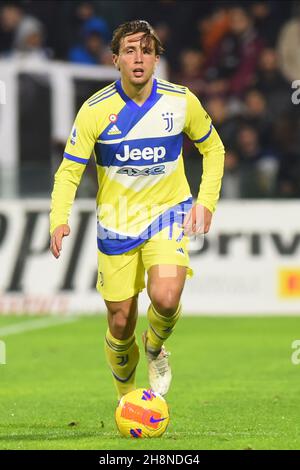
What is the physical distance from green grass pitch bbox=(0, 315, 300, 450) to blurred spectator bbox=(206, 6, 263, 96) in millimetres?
3860

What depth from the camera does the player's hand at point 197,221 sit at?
715 cm

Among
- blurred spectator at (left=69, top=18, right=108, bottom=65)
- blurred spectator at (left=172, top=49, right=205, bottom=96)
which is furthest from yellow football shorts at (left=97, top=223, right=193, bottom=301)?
blurred spectator at (left=69, top=18, right=108, bottom=65)

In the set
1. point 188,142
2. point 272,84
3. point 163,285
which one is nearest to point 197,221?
point 163,285

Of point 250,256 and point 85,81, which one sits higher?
point 85,81

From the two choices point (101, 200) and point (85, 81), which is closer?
point (101, 200)

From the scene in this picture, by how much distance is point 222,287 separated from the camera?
14.8 meters

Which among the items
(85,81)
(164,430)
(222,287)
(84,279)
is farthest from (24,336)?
(164,430)

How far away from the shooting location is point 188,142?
636 inches

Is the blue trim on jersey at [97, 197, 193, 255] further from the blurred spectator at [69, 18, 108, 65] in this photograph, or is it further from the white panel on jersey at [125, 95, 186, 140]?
the blurred spectator at [69, 18, 108, 65]

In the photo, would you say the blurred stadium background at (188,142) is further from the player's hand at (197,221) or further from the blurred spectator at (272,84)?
the player's hand at (197,221)

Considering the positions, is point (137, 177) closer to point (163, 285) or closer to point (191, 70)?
point (163, 285)

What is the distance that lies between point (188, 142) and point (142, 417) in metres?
9.64
